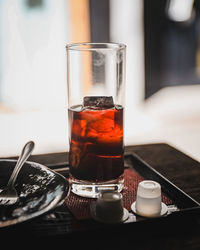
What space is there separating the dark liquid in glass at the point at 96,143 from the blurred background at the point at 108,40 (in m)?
2.66

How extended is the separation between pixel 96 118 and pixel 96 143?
0.05 m

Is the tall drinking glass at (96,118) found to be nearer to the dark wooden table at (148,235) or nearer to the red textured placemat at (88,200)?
the red textured placemat at (88,200)

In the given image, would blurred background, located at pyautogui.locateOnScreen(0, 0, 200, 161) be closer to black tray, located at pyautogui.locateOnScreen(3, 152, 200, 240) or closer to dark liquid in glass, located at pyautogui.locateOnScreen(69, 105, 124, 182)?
dark liquid in glass, located at pyautogui.locateOnScreen(69, 105, 124, 182)

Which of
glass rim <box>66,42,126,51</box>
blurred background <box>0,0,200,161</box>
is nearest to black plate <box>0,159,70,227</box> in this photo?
glass rim <box>66,42,126,51</box>

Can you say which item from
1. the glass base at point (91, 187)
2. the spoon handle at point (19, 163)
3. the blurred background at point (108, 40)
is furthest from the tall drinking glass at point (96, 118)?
the blurred background at point (108, 40)

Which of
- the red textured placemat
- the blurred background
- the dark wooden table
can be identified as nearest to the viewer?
the dark wooden table

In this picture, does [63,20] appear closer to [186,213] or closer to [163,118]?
[163,118]

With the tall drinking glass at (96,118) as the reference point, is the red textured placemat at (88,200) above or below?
below

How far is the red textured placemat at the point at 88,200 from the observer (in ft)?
2.48

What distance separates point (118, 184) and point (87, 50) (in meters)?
0.29

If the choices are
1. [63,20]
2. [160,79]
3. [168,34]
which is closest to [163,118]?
[160,79]

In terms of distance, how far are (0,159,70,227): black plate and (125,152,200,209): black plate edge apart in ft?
0.78

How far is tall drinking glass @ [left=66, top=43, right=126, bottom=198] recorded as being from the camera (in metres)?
0.84

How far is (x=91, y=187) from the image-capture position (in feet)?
2.76
